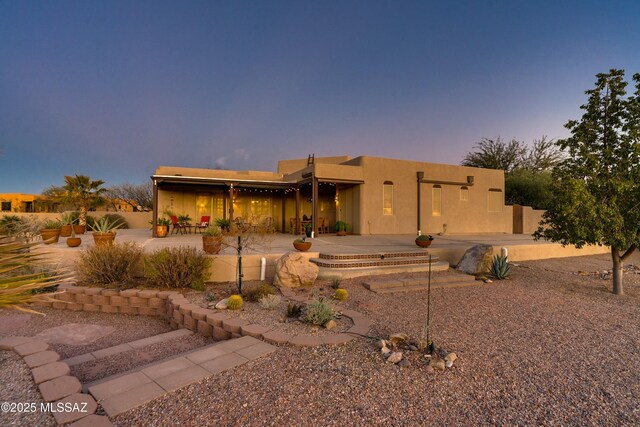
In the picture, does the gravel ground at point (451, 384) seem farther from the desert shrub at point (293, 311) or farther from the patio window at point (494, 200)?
the patio window at point (494, 200)

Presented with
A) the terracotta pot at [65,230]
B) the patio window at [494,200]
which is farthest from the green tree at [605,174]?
the terracotta pot at [65,230]

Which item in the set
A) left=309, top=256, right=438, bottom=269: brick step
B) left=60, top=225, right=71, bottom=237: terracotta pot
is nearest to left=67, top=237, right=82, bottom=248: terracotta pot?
left=60, top=225, right=71, bottom=237: terracotta pot

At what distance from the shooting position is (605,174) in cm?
598

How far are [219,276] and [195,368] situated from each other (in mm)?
3848

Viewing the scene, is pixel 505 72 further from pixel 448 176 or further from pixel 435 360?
pixel 435 360

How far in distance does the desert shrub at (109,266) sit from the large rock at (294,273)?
2711 millimetres

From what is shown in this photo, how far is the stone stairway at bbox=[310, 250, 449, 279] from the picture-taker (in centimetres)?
654

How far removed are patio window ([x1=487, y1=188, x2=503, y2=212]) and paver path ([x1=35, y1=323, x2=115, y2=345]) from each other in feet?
54.2

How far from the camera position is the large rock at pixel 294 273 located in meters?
5.74

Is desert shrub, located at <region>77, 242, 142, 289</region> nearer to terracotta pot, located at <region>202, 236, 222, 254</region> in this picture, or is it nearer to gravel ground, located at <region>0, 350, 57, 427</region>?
terracotta pot, located at <region>202, 236, 222, 254</region>

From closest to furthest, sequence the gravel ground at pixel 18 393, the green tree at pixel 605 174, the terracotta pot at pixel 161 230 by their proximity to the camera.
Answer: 1. the gravel ground at pixel 18 393
2. the green tree at pixel 605 174
3. the terracotta pot at pixel 161 230

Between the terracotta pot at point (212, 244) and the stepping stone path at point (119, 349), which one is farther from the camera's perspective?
the terracotta pot at point (212, 244)

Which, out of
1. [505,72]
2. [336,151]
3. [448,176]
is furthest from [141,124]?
[505,72]

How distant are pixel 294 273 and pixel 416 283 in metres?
2.40
